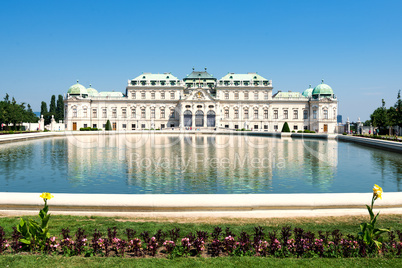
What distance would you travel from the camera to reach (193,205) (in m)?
9.21

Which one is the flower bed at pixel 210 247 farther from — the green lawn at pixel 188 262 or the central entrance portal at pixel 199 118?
the central entrance portal at pixel 199 118

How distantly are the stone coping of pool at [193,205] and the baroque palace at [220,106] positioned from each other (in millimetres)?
80981

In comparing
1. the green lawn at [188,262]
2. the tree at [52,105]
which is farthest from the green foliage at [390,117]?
the tree at [52,105]

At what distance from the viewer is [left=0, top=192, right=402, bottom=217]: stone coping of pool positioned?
923cm

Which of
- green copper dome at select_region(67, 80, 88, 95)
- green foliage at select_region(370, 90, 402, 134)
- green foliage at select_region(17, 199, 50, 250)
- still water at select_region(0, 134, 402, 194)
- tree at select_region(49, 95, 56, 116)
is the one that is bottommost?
still water at select_region(0, 134, 402, 194)

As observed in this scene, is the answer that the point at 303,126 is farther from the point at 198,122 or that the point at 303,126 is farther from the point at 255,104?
the point at 198,122

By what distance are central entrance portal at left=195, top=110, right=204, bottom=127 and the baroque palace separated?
16.8 feet

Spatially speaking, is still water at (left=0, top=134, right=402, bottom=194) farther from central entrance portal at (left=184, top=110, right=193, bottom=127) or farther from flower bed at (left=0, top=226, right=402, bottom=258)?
central entrance portal at (left=184, top=110, right=193, bottom=127)

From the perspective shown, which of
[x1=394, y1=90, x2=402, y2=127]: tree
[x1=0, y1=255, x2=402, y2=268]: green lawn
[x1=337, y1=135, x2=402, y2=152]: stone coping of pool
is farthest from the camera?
[x1=394, y1=90, x2=402, y2=127]: tree

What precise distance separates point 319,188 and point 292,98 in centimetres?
8366

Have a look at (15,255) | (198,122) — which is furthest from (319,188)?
(198,122)

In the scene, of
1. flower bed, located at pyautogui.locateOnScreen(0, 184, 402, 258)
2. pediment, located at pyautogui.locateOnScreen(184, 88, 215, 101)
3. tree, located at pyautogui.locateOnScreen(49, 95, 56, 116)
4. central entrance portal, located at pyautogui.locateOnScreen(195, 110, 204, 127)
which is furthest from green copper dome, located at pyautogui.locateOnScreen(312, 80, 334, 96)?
flower bed, located at pyautogui.locateOnScreen(0, 184, 402, 258)

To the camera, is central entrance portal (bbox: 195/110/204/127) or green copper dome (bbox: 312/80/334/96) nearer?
central entrance portal (bbox: 195/110/204/127)

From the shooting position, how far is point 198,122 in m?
89.4
